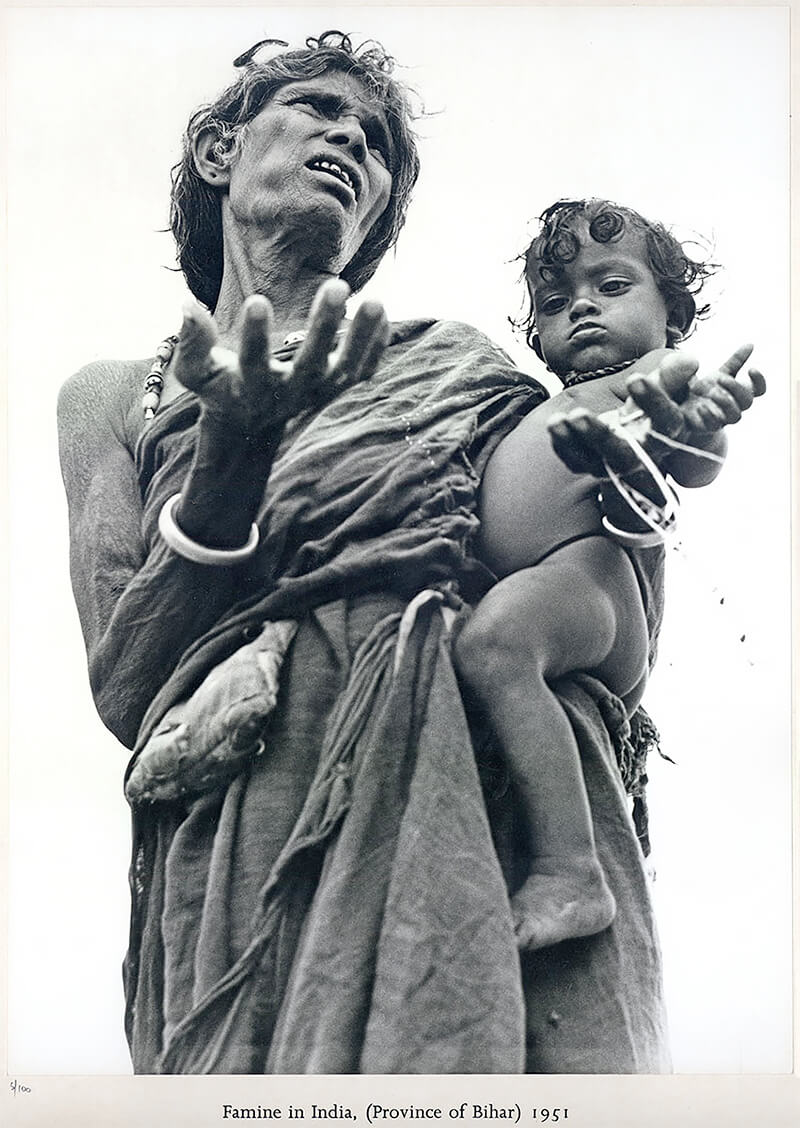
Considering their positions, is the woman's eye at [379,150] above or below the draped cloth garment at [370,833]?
above

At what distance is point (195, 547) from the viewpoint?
5.50 meters

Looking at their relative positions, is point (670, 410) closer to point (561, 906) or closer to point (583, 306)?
point (583, 306)

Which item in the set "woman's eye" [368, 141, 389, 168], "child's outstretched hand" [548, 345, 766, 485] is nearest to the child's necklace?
"child's outstretched hand" [548, 345, 766, 485]

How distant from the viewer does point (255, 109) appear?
20.3 ft

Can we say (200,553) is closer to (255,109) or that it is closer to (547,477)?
(547,477)

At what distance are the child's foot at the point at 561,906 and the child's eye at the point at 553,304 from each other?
1.49 meters

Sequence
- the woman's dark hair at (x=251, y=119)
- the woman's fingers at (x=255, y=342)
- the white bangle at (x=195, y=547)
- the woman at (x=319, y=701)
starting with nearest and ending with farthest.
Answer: the woman's fingers at (x=255, y=342) → the woman at (x=319, y=701) → the white bangle at (x=195, y=547) → the woman's dark hair at (x=251, y=119)

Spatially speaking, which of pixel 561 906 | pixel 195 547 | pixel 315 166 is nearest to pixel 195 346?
pixel 195 547

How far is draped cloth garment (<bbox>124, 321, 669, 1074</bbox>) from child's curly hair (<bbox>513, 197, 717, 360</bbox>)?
1.36 feet

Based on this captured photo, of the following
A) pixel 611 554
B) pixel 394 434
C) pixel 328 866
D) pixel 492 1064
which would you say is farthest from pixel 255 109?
pixel 492 1064

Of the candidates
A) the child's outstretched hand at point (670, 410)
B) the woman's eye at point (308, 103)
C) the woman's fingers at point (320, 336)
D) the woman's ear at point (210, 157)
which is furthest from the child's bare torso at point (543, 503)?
the woman's ear at point (210, 157)

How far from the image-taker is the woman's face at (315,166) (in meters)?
6.08

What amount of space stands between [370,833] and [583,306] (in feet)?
4.99

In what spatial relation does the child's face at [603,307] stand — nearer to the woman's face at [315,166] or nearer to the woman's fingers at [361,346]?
the woman's face at [315,166]
